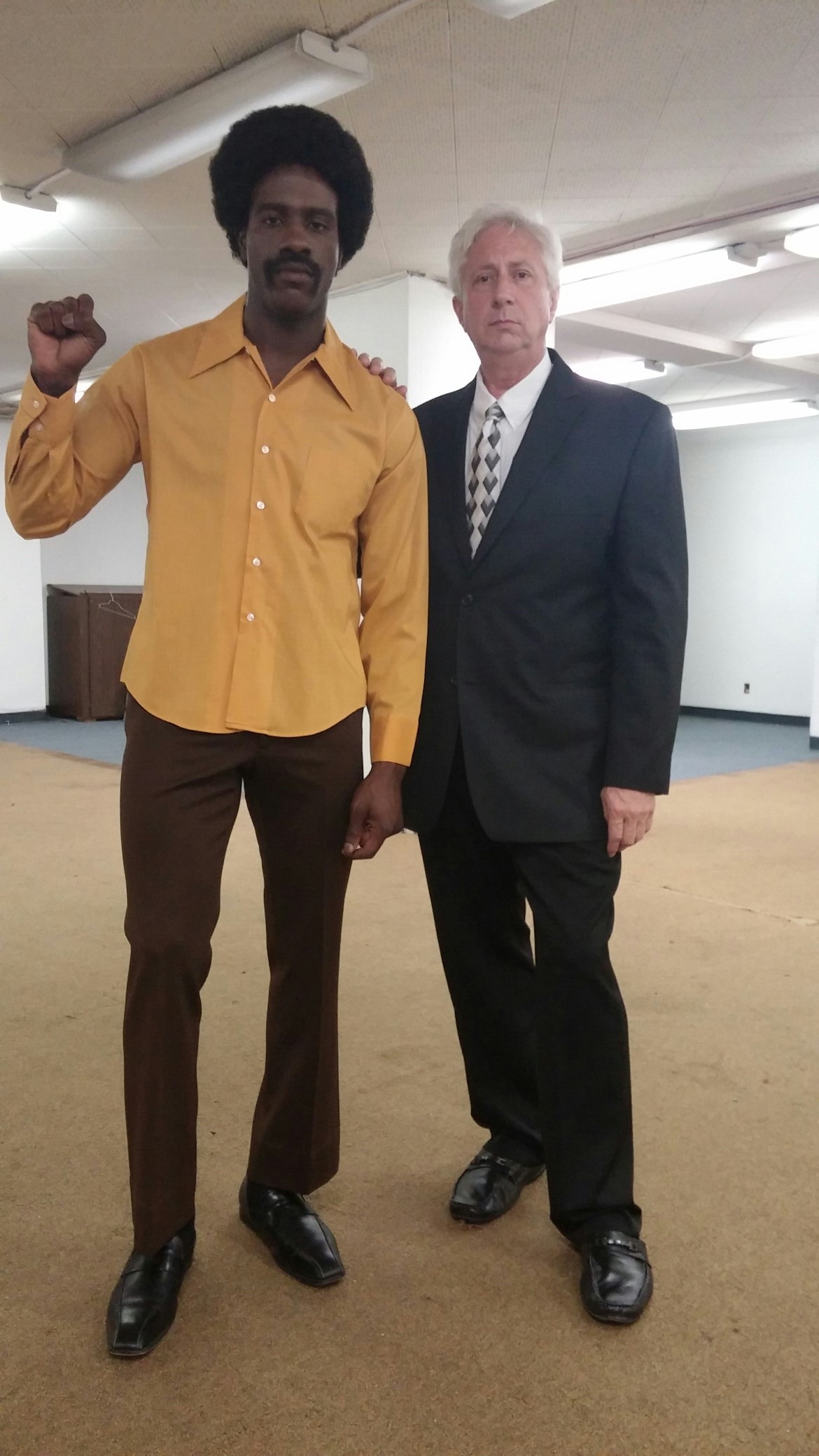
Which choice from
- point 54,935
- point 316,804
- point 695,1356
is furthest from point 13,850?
point 695,1356

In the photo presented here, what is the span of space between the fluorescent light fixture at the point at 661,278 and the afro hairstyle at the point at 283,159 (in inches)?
130

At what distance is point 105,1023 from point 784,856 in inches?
120

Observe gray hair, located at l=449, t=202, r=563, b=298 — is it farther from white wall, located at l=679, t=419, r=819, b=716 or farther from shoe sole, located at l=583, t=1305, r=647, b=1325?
white wall, located at l=679, t=419, r=819, b=716

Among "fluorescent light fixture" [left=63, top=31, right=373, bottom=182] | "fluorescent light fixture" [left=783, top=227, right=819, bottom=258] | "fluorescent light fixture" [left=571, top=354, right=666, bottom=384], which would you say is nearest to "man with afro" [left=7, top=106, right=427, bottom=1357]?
"fluorescent light fixture" [left=63, top=31, right=373, bottom=182]

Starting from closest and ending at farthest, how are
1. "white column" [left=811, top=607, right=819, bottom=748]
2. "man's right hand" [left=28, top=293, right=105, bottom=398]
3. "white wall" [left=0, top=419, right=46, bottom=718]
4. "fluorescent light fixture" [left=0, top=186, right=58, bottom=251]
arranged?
"man's right hand" [left=28, top=293, right=105, bottom=398]
"fluorescent light fixture" [left=0, top=186, right=58, bottom=251]
"white column" [left=811, top=607, right=819, bottom=748]
"white wall" [left=0, top=419, right=46, bottom=718]

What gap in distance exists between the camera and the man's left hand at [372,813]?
1593 mm

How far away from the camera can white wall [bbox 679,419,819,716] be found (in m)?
9.27

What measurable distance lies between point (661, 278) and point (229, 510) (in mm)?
4100

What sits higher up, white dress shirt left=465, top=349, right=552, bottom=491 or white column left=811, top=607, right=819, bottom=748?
white dress shirt left=465, top=349, right=552, bottom=491

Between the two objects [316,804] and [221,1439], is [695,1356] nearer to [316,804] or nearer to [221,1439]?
[221,1439]

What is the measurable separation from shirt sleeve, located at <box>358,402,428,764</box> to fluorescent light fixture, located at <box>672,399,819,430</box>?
7401 mm

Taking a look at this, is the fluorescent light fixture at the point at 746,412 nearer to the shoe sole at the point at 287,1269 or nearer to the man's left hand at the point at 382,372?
the man's left hand at the point at 382,372

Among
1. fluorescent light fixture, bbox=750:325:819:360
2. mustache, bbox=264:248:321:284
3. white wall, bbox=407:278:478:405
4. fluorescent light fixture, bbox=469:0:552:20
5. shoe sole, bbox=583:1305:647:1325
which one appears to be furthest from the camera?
Result: fluorescent light fixture, bbox=750:325:819:360

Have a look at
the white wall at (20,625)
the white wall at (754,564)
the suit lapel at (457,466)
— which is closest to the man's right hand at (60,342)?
the suit lapel at (457,466)
